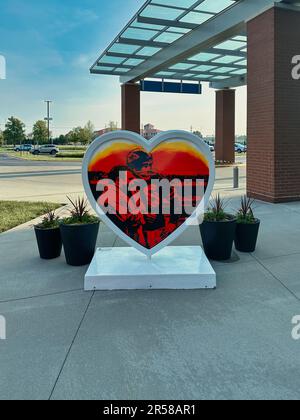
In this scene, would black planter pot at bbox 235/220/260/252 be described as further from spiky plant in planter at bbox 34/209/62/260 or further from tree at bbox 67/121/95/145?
tree at bbox 67/121/95/145

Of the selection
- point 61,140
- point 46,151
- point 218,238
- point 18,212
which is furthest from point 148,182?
point 61,140

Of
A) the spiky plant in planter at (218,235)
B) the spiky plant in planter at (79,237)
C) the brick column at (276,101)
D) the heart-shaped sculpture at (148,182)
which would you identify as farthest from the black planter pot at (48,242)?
the brick column at (276,101)

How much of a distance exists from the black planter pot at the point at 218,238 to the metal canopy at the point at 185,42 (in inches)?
268

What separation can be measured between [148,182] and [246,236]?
1.91 metres

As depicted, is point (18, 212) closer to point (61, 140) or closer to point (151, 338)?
point (151, 338)

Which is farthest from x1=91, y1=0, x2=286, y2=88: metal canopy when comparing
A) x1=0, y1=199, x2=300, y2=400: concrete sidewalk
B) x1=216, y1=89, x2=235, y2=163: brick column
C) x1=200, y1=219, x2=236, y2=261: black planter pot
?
x1=0, y1=199, x2=300, y2=400: concrete sidewalk

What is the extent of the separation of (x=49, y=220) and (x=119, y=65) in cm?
1558

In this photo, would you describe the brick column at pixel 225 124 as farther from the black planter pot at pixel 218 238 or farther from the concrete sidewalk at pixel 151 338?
the concrete sidewalk at pixel 151 338

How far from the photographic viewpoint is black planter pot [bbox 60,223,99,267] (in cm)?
471

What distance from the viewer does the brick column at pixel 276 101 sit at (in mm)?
8922

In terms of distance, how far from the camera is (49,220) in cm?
535

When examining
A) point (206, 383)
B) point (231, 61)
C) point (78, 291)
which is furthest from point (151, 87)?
point (206, 383)

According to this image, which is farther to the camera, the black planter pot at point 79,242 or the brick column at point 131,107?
the brick column at point 131,107
